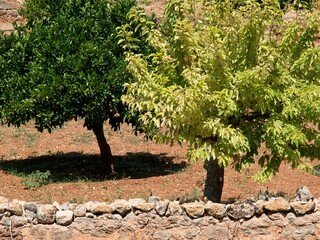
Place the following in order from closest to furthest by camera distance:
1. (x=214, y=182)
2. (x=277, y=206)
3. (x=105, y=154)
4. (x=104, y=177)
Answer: (x=277, y=206) → (x=214, y=182) → (x=104, y=177) → (x=105, y=154)

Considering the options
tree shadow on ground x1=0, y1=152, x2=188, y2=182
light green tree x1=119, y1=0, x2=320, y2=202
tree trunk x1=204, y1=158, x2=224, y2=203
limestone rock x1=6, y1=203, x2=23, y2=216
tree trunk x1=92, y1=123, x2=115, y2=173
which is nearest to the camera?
limestone rock x1=6, y1=203, x2=23, y2=216

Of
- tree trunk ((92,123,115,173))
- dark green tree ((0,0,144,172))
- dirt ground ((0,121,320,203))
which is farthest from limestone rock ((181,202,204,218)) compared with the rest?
tree trunk ((92,123,115,173))

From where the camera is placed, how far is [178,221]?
827 centimetres

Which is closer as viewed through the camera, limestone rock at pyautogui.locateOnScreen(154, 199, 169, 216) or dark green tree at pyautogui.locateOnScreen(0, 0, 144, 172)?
limestone rock at pyautogui.locateOnScreen(154, 199, 169, 216)

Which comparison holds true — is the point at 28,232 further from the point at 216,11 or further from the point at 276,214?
the point at 216,11

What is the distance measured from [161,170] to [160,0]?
820 inches

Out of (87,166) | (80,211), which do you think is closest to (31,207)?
(80,211)

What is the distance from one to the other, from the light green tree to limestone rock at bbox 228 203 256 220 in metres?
0.80

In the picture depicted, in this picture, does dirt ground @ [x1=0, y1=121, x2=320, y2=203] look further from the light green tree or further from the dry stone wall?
the dry stone wall

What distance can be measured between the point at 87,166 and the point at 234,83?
8.67m

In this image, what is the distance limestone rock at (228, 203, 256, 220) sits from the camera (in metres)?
8.23

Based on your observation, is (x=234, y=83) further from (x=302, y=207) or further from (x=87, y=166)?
(x=87, y=166)

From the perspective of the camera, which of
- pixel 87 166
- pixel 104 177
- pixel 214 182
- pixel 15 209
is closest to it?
pixel 15 209

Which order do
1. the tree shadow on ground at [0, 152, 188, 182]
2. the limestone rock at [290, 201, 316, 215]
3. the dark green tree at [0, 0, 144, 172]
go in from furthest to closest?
the tree shadow on ground at [0, 152, 188, 182], the dark green tree at [0, 0, 144, 172], the limestone rock at [290, 201, 316, 215]
